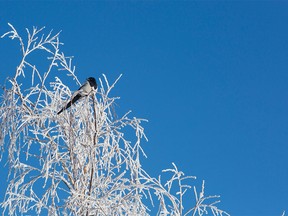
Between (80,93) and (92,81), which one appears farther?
(92,81)

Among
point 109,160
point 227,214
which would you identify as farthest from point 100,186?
point 227,214

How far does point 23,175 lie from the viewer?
194 inches

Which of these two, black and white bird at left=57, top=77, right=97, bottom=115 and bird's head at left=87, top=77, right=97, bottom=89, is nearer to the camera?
black and white bird at left=57, top=77, right=97, bottom=115

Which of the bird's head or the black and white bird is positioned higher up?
the bird's head

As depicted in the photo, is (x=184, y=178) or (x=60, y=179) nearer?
(x=184, y=178)

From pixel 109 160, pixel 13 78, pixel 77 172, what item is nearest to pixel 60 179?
pixel 77 172

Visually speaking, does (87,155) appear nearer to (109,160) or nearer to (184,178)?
(109,160)

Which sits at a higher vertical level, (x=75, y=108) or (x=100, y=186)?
(x=75, y=108)

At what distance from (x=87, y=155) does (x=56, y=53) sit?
3.31ft

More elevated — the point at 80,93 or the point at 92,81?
the point at 92,81

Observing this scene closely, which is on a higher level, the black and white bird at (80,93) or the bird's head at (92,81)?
the bird's head at (92,81)

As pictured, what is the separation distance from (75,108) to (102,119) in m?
0.34

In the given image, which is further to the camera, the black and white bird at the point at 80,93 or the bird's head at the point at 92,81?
the bird's head at the point at 92,81

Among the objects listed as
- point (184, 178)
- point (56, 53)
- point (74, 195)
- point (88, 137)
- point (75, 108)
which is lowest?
point (74, 195)
